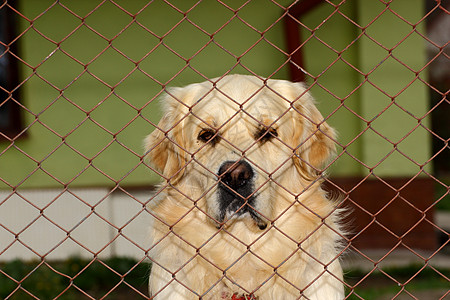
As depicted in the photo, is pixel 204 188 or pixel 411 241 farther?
pixel 411 241

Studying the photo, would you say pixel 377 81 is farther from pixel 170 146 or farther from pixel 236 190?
pixel 236 190

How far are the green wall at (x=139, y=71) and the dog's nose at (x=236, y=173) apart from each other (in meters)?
4.14

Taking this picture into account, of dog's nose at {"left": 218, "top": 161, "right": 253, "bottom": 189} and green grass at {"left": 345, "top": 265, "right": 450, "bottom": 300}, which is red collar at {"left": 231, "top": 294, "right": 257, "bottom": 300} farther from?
green grass at {"left": 345, "top": 265, "right": 450, "bottom": 300}

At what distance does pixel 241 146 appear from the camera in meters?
3.12

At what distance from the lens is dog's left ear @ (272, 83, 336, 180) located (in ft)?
11.1

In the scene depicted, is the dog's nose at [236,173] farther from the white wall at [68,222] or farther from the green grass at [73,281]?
the white wall at [68,222]

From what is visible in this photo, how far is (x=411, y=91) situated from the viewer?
724cm

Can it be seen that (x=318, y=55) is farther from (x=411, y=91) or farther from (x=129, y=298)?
(x=129, y=298)

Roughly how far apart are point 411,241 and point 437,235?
0.65 meters

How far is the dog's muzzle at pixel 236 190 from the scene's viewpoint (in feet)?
9.42

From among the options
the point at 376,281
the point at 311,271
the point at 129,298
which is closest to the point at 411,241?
the point at 376,281

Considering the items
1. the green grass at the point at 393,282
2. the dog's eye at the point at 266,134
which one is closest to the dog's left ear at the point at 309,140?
the dog's eye at the point at 266,134

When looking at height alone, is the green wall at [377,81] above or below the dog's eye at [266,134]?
below

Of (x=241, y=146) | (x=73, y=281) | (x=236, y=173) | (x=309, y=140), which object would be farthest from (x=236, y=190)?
(x=73, y=281)
